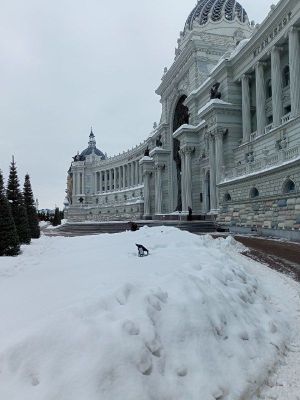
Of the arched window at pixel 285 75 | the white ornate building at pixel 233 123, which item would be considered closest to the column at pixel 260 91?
the white ornate building at pixel 233 123

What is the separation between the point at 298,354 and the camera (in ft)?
19.4

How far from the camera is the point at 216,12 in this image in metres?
62.5

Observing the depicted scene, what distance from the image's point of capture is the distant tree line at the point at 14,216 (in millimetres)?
16391

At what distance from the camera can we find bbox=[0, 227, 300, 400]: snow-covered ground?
4.16 meters

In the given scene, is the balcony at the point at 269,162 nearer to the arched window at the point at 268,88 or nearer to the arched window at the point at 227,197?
the arched window at the point at 227,197

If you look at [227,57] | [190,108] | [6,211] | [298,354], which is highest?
[227,57]

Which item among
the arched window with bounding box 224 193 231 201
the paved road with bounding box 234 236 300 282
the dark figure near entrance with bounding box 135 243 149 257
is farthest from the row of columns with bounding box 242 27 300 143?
the dark figure near entrance with bounding box 135 243 149 257

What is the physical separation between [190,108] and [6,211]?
43.4 meters

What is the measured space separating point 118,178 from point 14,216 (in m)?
95.2

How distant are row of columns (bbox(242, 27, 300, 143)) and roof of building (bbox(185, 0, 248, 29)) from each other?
81.3 feet

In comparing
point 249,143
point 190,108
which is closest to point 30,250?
point 249,143

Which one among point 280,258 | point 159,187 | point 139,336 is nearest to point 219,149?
point 159,187

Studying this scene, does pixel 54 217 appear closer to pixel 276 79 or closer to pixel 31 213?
pixel 31 213

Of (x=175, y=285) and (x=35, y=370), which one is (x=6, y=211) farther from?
(x=35, y=370)
